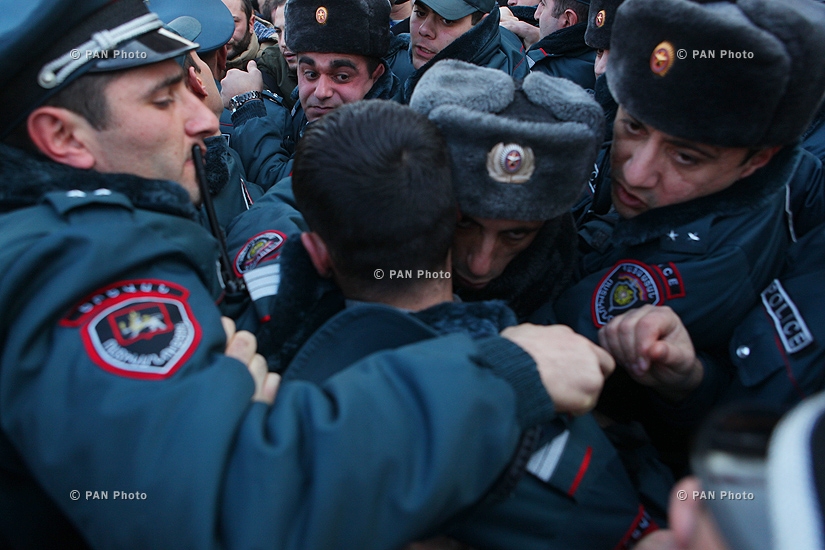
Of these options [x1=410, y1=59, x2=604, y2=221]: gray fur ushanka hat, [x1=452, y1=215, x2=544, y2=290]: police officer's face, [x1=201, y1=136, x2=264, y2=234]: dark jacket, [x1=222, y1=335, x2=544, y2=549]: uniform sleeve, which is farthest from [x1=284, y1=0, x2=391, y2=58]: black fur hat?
[x1=222, y1=335, x2=544, y2=549]: uniform sleeve

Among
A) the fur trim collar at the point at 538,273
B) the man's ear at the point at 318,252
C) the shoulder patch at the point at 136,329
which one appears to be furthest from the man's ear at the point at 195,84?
the shoulder patch at the point at 136,329

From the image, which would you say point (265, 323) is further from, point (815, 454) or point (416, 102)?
point (815, 454)

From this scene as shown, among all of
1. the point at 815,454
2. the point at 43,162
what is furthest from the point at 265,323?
the point at 815,454

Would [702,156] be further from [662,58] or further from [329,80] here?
[329,80]

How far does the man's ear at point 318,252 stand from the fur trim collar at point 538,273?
57 centimetres

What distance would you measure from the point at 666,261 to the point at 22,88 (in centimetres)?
183

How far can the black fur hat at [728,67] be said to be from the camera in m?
1.56

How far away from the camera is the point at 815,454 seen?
0.59 meters

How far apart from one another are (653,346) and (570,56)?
305cm

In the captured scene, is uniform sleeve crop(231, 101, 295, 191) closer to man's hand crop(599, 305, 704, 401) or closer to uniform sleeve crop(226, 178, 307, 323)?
uniform sleeve crop(226, 178, 307, 323)

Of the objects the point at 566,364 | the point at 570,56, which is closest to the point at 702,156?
the point at 566,364

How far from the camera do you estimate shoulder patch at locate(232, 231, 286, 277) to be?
1.95 metres

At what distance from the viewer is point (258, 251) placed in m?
1.98

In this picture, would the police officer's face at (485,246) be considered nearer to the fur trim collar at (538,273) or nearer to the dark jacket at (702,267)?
the fur trim collar at (538,273)
